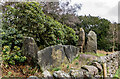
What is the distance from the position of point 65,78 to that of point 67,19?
8.81 metres

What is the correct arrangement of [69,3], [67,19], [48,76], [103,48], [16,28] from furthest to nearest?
[103,48] < [69,3] < [67,19] < [16,28] < [48,76]

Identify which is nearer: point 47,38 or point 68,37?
point 47,38

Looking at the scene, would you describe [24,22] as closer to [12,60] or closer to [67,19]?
[12,60]

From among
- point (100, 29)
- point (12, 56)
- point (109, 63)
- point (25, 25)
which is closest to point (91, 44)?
point (109, 63)

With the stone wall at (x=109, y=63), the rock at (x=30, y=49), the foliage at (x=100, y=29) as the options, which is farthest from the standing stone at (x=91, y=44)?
the foliage at (x=100, y=29)

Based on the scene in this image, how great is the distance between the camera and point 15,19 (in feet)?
12.4

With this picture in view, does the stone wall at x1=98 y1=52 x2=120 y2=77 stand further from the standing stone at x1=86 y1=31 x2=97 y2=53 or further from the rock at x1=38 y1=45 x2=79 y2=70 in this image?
the rock at x1=38 y1=45 x2=79 y2=70

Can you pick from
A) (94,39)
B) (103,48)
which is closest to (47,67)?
(94,39)

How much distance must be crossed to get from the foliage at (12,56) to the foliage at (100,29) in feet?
39.5

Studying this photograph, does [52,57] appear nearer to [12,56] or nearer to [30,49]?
[30,49]

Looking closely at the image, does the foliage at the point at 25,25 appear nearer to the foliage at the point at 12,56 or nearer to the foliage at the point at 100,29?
the foliage at the point at 12,56

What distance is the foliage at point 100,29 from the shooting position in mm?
12999

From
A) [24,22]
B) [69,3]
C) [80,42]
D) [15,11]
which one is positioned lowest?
[80,42]

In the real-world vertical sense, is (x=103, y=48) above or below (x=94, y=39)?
below
